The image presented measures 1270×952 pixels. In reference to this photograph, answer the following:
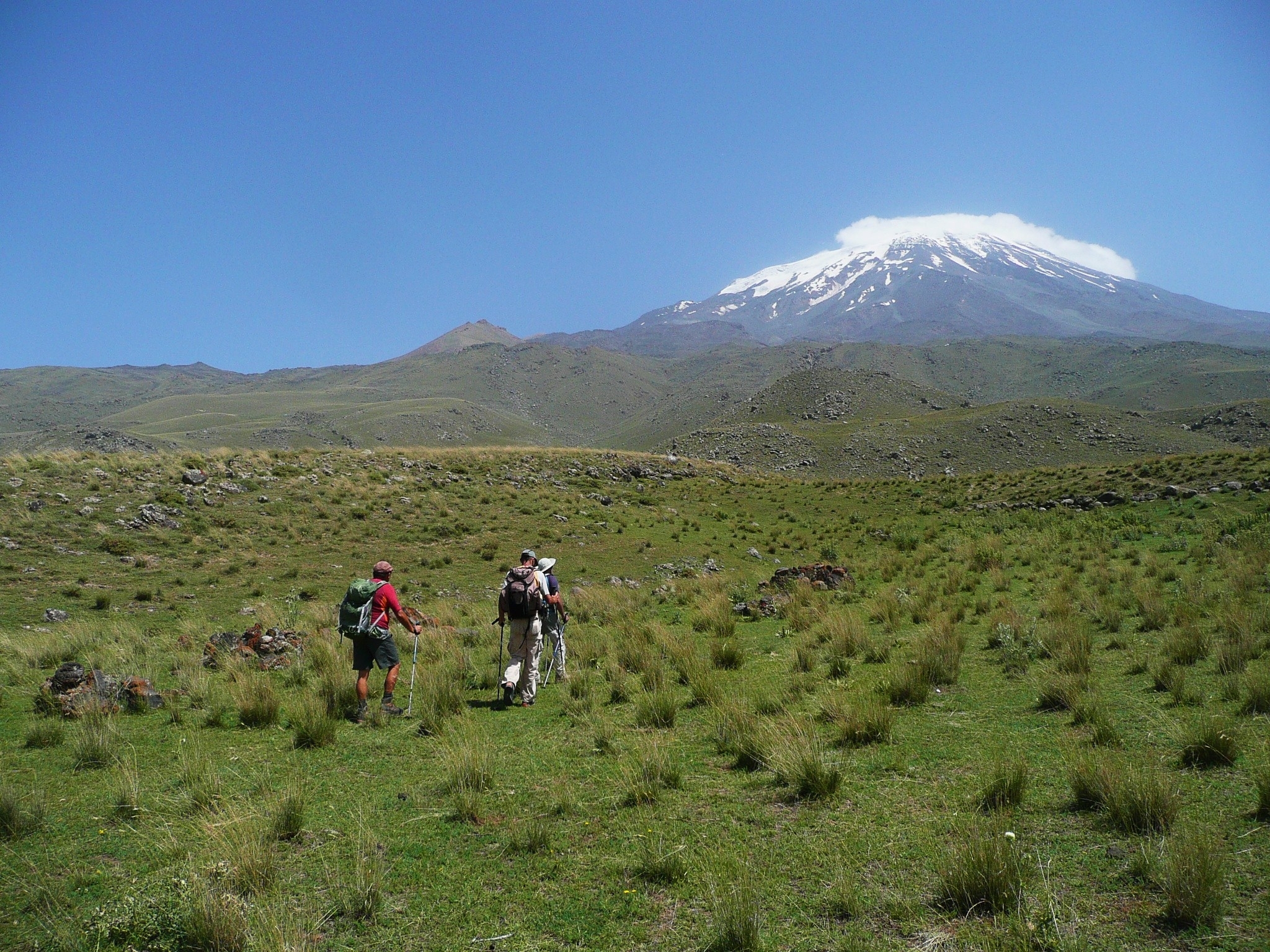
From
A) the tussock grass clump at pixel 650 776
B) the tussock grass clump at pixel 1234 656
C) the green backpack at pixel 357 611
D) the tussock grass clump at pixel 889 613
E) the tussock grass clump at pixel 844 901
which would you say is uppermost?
the green backpack at pixel 357 611

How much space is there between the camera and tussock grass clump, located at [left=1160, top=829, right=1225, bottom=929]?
10.3ft

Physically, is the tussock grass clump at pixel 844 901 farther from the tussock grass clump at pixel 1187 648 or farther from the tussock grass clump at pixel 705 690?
the tussock grass clump at pixel 1187 648

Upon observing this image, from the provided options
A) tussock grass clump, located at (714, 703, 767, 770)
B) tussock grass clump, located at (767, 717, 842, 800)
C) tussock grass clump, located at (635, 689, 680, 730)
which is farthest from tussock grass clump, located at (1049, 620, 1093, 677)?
tussock grass clump, located at (635, 689, 680, 730)

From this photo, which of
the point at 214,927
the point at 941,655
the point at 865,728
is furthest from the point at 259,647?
the point at 941,655

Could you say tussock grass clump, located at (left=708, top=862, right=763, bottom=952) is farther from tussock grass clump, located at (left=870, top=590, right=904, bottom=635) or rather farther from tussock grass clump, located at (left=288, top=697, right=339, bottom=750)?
tussock grass clump, located at (left=870, top=590, right=904, bottom=635)

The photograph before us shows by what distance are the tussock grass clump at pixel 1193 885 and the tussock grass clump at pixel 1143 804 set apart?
0.54 meters

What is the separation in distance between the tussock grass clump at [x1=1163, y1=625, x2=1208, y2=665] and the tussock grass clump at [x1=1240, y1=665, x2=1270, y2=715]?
59.8 inches

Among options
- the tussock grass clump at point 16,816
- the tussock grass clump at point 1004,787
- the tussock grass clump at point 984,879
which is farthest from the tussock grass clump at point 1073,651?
the tussock grass clump at point 16,816

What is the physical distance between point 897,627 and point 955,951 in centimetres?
848

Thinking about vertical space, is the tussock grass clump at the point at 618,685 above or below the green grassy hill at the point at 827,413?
below

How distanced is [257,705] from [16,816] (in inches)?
102

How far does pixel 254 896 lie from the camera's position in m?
3.82

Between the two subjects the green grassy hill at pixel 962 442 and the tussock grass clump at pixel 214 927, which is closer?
the tussock grass clump at pixel 214 927

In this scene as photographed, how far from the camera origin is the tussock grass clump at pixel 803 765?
195 inches
